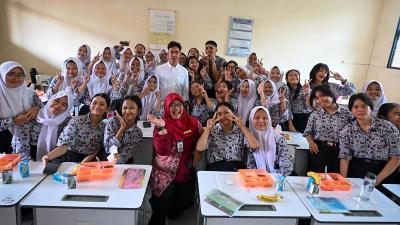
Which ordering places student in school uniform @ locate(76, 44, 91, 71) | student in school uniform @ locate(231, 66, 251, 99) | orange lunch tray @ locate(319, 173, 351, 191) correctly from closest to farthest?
orange lunch tray @ locate(319, 173, 351, 191), student in school uniform @ locate(231, 66, 251, 99), student in school uniform @ locate(76, 44, 91, 71)

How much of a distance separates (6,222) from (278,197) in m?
1.71

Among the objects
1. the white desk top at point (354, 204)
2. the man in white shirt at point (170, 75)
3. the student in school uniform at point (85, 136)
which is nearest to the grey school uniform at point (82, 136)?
the student in school uniform at point (85, 136)

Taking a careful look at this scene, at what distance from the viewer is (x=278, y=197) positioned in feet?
5.99

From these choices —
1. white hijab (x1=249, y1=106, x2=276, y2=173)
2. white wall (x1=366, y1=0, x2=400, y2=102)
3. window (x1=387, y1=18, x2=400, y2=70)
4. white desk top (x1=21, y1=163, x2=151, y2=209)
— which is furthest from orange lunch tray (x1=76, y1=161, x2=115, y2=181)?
window (x1=387, y1=18, x2=400, y2=70)

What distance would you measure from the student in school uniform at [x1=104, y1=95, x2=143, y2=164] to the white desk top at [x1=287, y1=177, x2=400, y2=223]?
144 centimetres

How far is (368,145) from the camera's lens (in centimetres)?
238

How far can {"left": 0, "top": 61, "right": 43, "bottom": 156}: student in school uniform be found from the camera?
253cm

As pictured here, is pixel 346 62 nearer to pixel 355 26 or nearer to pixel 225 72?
pixel 355 26

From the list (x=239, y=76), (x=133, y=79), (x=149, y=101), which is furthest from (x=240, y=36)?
(x=149, y=101)

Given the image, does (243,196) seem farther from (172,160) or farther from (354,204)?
(172,160)

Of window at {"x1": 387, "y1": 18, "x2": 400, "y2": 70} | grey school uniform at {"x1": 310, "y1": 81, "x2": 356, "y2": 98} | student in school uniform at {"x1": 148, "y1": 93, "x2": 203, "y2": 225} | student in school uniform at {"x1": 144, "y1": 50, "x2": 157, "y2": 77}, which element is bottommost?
student in school uniform at {"x1": 148, "y1": 93, "x2": 203, "y2": 225}

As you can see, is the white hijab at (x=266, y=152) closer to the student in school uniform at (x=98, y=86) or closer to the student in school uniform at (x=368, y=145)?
the student in school uniform at (x=368, y=145)

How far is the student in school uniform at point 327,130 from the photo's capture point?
268 centimetres

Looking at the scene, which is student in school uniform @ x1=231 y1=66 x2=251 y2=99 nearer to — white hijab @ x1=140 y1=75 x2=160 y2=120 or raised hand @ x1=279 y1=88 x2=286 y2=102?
raised hand @ x1=279 y1=88 x2=286 y2=102
